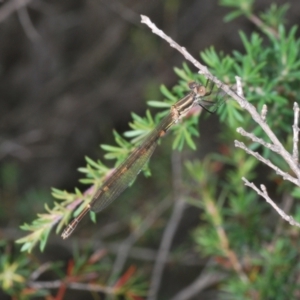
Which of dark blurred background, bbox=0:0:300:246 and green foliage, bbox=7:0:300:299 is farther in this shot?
dark blurred background, bbox=0:0:300:246

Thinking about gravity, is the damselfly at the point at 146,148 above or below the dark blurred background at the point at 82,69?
below

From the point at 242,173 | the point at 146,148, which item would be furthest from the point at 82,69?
the point at 146,148

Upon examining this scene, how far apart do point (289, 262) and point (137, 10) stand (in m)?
1.81

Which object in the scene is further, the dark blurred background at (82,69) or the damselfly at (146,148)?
A: the dark blurred background at (82,69)

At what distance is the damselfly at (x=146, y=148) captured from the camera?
0.99m

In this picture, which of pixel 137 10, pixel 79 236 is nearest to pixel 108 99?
pixel 137 10

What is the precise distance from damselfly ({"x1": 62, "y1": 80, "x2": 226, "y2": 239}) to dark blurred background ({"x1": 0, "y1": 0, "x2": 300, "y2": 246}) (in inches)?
54.1

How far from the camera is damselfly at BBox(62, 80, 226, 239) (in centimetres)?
99

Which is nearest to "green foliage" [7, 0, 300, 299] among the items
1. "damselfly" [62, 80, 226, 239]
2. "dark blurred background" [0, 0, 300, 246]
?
"damselfly" [62, 80, 226, 239]

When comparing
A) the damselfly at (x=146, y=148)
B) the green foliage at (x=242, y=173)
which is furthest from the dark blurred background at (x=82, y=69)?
the damselfly at (x=146, y=148)

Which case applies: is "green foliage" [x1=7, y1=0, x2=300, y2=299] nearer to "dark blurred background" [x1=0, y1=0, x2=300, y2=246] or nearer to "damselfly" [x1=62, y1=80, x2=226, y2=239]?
"damselfly" [x1=62, y1=80, x2=226, y2=239]

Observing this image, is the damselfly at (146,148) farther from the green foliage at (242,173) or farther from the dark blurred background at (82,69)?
the dark blurred background at (82,69)

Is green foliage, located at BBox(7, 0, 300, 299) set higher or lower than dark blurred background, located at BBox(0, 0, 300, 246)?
lower

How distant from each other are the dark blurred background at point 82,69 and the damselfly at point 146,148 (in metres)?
1.38
